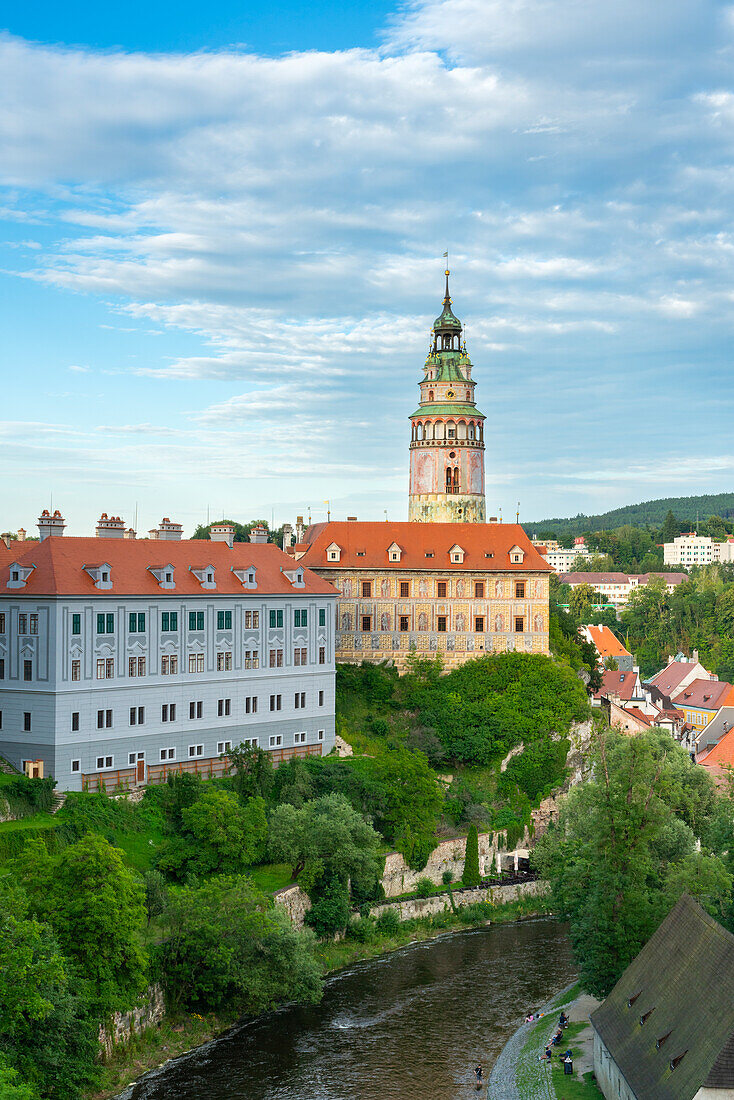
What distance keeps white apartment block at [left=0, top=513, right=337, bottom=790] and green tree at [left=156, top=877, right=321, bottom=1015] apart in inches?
488

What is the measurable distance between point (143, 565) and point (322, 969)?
22.7m

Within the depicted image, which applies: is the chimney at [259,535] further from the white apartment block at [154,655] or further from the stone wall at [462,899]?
the stone wall at [462,899]

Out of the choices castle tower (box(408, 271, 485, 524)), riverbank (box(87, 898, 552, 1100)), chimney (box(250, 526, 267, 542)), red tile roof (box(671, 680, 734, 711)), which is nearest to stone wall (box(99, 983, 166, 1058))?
riverbank (box(87, 898, 552, 1100))

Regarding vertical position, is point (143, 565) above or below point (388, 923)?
above

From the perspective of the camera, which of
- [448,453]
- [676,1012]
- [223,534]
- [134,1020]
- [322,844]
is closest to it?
[676,1012]

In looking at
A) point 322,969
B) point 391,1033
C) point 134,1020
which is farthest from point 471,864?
point 134,1020

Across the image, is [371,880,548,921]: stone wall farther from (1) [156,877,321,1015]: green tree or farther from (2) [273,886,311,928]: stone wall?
(1) [156,877,321,1015]: green tree

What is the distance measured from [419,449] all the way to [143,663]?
39.8m

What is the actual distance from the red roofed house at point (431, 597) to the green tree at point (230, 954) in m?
34.5

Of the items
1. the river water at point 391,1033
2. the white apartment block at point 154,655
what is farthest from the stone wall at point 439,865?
the white apartment block at point 154,655

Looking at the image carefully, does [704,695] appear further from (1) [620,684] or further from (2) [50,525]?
(2) [50,525]

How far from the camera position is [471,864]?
65688 mm

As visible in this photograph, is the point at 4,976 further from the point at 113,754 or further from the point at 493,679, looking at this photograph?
the point at 493,679

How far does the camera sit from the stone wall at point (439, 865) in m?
62.1
